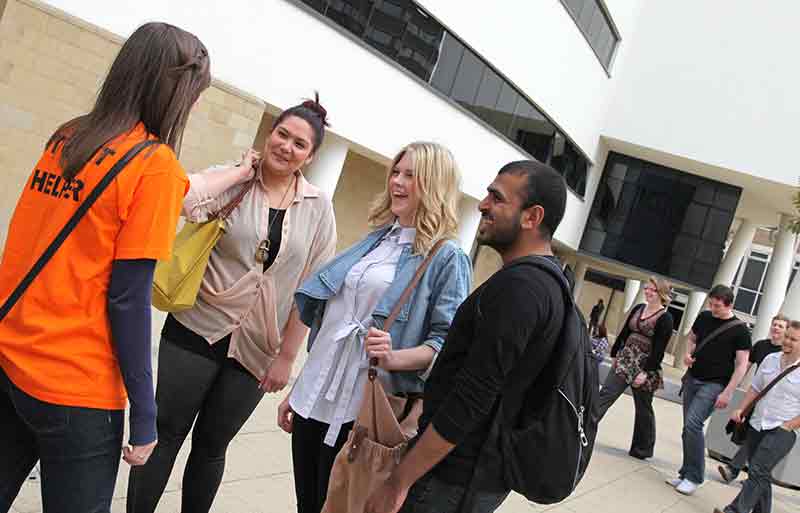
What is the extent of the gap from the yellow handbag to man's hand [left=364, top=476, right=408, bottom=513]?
4.25ft

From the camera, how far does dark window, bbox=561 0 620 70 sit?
22.9 meters

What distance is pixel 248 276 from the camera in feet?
11.3

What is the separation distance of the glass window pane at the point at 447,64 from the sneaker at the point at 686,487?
11.6m

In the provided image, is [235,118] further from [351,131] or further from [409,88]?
[409,88]

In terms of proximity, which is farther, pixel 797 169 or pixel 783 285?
pixel 783 285

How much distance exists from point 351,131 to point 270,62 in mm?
2837

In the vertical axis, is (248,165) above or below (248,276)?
above

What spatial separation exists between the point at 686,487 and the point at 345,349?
21.3ft

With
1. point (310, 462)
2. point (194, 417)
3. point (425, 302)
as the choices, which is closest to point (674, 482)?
point (310, 462)

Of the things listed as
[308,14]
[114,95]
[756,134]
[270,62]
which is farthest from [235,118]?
[756,134]

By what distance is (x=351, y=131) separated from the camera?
1583 centimetres

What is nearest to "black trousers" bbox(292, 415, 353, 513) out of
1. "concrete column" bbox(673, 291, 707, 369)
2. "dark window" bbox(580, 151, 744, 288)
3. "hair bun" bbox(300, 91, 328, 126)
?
"hair bun" bbox(300, 91, 328, 126)

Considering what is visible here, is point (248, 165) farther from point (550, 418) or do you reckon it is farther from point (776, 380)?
point (776, 380)

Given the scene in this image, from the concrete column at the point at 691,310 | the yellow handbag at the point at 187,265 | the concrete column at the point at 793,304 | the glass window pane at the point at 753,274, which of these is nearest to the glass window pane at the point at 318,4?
the yellow handbag at the point at 187,265
